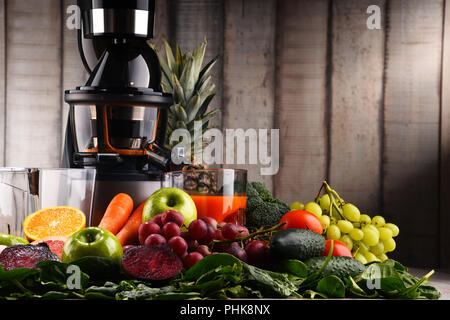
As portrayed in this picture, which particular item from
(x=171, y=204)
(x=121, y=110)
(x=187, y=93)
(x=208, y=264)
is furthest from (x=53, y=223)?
(x=187, y=93)

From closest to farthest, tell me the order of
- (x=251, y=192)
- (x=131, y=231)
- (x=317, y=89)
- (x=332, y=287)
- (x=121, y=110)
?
(x=332, y=287) → (x=131, y=231) → (x=121, y=110) → (x=251, y=192) → (x=317, y=89)

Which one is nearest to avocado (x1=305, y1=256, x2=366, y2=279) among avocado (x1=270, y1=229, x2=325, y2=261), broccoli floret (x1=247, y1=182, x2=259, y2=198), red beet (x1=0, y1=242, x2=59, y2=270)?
avocado (x1=270, y1=229, x2=325, y2=261)

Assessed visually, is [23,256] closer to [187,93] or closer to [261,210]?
[261,210]

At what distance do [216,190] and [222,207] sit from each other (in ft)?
0.14

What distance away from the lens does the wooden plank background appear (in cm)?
232


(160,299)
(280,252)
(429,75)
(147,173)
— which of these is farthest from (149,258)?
(429,75)

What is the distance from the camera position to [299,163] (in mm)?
2367

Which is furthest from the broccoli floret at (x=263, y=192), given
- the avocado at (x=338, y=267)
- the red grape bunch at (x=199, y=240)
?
the avocado at (x=338, y=267)

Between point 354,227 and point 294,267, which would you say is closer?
point 294,267

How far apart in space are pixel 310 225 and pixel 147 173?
48 centimetres

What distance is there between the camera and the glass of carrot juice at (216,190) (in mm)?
1316

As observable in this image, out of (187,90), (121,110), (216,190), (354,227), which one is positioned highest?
(187,90)

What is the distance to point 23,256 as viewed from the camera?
0.92 meters
